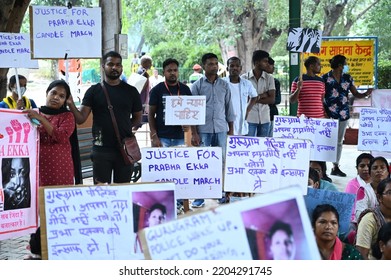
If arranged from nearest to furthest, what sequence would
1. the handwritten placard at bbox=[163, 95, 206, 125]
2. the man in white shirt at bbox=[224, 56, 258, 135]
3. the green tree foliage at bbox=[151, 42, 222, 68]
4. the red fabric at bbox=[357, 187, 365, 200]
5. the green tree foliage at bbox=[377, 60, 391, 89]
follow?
the red fabric at bbox=[357, 187, 365, 200] < the handwritten placard at bbox=[163, 95, 206, 125] < the man in white shirt at bbox=[224, 56, 258, 135] < the green tree foliage at bbox=[377, 60, 391, 89] < the green tree foliage at bbox=[151, 42, 222, 68]

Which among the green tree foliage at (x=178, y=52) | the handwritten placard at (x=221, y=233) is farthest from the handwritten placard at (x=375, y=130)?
the green tree foliage at (x=178, y=52)

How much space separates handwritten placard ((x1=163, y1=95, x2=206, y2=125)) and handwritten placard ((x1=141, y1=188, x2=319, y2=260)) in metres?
4.94

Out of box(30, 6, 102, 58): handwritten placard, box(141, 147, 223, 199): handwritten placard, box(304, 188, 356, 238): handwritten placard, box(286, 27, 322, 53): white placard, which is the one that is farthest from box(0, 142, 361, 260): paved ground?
box(286, 27, 322, 53): white placard

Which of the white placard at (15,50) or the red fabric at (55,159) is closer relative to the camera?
the red fabric at (55,159)

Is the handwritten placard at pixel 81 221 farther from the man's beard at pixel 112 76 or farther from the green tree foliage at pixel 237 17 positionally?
the green tree foliage at pixel 237 17

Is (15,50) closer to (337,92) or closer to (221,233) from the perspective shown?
(221,233)

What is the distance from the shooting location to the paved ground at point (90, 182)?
23.0 feet

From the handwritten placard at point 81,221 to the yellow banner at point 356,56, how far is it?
12395mm

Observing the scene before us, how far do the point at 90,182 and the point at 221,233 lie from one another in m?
8.26

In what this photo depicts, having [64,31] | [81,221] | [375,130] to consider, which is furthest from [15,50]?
[375,130]

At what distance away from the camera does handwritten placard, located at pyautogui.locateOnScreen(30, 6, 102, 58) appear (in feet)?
22.5

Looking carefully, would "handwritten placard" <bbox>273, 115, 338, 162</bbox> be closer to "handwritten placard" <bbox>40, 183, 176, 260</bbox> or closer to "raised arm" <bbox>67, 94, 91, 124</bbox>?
"raised arm" <bbox>67, 94, 91, 124</bbox>

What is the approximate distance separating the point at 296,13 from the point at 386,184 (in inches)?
222

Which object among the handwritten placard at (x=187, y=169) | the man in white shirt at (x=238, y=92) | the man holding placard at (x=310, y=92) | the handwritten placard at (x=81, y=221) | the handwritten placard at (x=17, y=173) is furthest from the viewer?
the man holding placard at (x=310, y=92)
